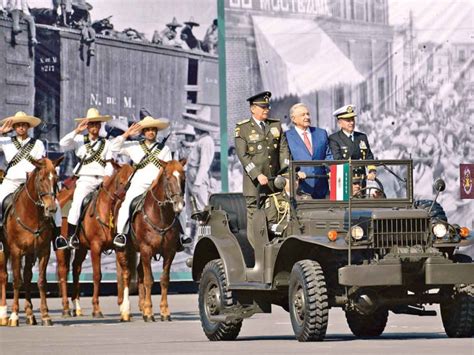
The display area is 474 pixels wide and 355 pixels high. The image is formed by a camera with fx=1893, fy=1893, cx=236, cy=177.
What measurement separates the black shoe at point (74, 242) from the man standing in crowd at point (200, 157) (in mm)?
10071

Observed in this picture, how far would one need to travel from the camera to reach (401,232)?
1878cm

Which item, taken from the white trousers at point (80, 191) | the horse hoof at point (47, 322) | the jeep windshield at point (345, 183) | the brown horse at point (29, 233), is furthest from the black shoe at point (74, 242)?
the jeep windshield at point (345, 183)

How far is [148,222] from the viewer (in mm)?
27000

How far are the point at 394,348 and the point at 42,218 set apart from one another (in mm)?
9288

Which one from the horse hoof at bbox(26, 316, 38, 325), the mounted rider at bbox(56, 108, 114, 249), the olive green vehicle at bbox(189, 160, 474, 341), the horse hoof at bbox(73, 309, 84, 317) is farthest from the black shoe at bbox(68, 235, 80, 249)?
the olive green vehicle at bbox(189, 160, 474, 341)

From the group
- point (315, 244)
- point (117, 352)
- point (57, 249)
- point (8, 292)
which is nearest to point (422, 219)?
point (315, 244)

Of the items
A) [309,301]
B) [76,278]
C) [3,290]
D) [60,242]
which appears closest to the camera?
[309,301]

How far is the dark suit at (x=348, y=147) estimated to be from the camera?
2128 cm

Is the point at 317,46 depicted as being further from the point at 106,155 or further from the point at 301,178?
the point at 301,178

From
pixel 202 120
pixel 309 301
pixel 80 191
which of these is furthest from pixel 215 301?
pixel 202 120

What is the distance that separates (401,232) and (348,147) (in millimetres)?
2766

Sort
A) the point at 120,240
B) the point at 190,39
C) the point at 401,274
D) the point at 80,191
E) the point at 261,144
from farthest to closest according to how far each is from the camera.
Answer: the point at 190,39
the point at 80,191
the point at 120,240
the point at 261,144
the point at 401,274

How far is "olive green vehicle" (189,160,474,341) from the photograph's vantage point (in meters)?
18.5

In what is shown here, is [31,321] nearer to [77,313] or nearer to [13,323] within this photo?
[13,323]
